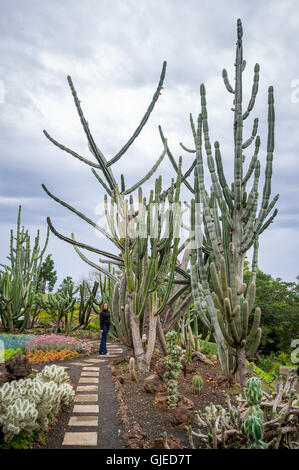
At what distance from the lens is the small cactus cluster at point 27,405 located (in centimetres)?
334

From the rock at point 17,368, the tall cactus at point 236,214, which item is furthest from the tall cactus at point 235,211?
the rock at point 17,368

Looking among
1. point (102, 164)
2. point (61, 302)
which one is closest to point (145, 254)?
point (102, 164)

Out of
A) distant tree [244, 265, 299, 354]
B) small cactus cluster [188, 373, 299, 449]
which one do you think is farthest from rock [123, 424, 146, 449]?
distant tree [244, 265, 299, 354]

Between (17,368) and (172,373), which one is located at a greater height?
(17,368)

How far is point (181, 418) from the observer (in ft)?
13.4

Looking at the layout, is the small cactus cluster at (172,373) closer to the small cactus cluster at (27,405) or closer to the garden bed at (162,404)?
the garden bed at (162,404)

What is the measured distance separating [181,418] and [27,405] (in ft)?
5.55

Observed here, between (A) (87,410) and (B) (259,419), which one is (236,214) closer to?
(B) (259,419)

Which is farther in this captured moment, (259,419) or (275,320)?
(275,320)

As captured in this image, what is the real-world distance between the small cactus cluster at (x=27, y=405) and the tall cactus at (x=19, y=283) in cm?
854

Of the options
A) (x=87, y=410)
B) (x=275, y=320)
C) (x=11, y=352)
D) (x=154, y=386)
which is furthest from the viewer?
(x=275, y=320)
